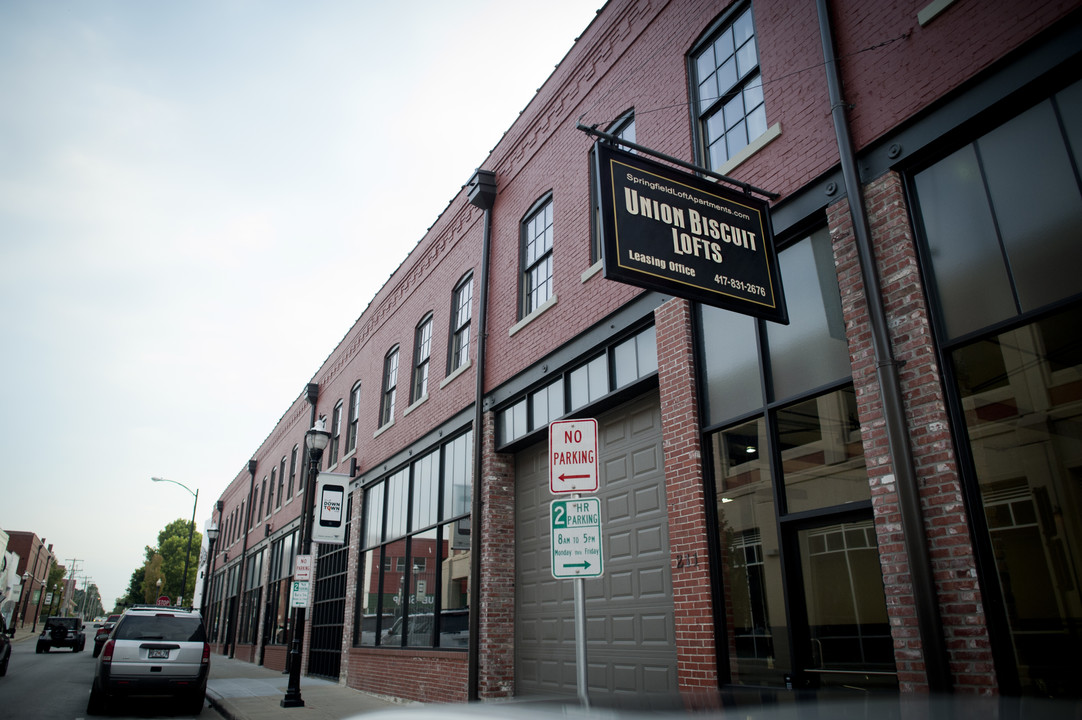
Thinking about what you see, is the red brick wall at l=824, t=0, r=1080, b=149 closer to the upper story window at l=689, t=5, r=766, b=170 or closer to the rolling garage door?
the upper story window at l=689, t=5, r=766, b=170

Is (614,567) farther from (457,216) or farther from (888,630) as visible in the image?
(457,216)

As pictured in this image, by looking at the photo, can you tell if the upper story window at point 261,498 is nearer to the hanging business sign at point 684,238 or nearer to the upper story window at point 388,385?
the upper story window at point 388,385

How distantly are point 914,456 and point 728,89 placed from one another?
4.89 meters

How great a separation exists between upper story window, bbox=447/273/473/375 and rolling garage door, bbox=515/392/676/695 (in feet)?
13.3

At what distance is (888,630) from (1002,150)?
3816 mm

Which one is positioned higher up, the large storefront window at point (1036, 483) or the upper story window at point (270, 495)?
the upper story window at point (270, 495)

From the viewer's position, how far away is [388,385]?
18.1 metres

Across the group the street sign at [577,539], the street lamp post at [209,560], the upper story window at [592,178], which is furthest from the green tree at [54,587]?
the street sign at [577,539]

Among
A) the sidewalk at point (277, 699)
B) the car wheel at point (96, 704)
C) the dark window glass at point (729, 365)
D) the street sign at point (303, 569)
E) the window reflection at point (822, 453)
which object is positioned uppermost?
the dark window glass at point (729, 365)

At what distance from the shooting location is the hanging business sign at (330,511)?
44.7 ft

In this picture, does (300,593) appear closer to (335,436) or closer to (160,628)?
(160,628)

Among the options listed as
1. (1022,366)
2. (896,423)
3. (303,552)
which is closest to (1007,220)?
(1022,366)

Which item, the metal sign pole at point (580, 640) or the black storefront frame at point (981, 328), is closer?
the metal sign pole at point (580, 640)

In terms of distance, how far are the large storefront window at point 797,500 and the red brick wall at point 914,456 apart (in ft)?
1.03
